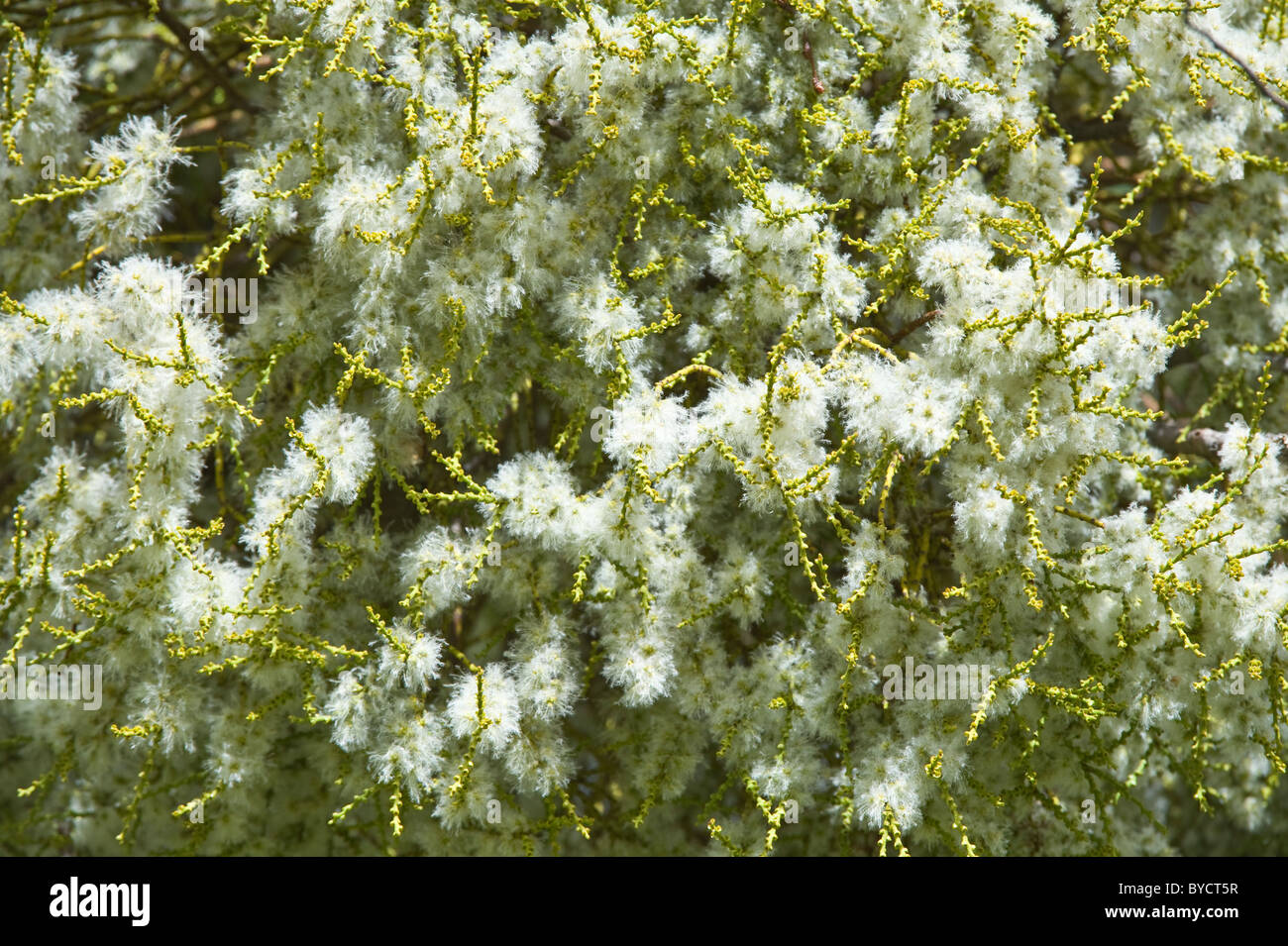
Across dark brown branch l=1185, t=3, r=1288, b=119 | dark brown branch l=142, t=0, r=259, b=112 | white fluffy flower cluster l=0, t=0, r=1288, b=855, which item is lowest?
white fluffy flower cluster l=0, t=0, r=1288, b=855

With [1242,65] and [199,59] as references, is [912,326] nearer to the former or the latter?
[1242,65]

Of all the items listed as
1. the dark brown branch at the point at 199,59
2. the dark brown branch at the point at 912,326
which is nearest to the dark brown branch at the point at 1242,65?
the dark brown branch at the point at 912,326

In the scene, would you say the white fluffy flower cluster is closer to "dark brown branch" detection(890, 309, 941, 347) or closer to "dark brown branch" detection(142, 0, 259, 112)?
"dark brown branch" detection(890, 309, 941, 347)

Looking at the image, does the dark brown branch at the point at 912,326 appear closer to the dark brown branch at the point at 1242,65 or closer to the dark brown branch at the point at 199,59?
the dark brown branch at the point at 1242,65

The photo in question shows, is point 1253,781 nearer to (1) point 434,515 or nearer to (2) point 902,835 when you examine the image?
(2) point 902,835

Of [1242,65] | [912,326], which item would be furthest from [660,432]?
[1242,65]

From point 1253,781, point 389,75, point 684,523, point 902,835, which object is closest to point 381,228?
point 389,75

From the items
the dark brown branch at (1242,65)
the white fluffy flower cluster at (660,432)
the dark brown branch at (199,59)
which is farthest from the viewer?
the dark brown branch at (199,59)

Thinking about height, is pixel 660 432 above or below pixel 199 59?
below

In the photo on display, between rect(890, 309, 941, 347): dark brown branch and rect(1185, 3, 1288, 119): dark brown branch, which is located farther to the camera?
rect(1185, 3, 1288, 119): dark brown branch

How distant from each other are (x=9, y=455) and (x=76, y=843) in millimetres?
640

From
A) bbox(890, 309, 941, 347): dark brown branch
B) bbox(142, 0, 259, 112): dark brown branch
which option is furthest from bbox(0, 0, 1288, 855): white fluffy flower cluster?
bbox(142, 0, 259, 112): dark brown branch

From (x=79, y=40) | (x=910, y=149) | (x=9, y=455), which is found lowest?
(x=9, y=455)

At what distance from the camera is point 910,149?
1.47 metres
